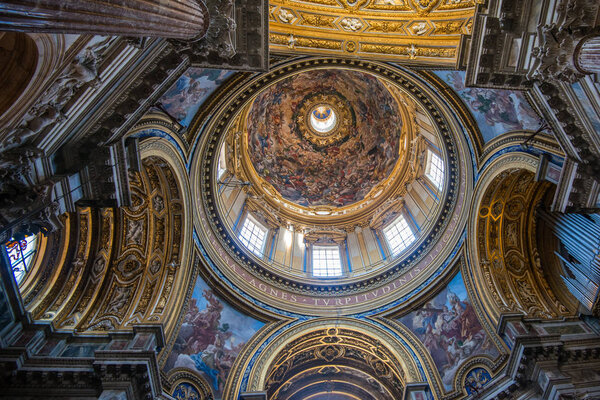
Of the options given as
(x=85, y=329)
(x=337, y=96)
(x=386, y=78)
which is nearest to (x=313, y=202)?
(x=337, y=96)

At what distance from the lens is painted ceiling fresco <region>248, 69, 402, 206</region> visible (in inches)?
997

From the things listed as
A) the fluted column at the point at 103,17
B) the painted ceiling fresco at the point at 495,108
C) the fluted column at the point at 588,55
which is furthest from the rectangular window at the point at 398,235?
the fluted column at the point at 103,17

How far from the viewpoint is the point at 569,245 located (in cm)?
1257

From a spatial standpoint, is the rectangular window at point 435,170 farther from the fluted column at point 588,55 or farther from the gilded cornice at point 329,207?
the fluted column at point 588,55

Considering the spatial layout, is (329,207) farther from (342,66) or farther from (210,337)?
(210,337)

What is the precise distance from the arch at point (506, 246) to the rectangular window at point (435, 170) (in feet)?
14.6

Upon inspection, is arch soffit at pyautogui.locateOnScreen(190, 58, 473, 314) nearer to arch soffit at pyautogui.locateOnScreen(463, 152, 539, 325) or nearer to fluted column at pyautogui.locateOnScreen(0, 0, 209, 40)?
arch soffit at pyautogui.locateOnScreen(463, 152, 539, 325)

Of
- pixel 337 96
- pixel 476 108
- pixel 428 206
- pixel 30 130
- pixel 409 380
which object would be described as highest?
pixel 337 96

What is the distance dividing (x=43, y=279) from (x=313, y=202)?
60.2ft

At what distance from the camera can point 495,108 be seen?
41.0ft

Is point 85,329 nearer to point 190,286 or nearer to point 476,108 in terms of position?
point 190,286

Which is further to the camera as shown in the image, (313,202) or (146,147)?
(313,202)

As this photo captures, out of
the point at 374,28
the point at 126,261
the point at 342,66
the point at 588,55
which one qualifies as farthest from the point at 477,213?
the point at 126,261

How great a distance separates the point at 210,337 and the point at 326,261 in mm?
9517
